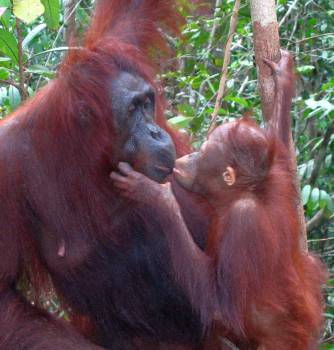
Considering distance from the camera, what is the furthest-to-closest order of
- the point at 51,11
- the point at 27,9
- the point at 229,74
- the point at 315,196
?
the point at 229,74 → the point at 315,196 → the point at 51,11 → the point at 27,9

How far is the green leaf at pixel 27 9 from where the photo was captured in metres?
3.60

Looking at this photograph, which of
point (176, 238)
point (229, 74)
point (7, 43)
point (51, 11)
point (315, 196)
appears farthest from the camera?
point (229, 74)

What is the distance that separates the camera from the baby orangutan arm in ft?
12.1

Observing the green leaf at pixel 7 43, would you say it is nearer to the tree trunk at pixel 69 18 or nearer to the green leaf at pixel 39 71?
the green leaf at pixel 39 71

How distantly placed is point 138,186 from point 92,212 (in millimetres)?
392

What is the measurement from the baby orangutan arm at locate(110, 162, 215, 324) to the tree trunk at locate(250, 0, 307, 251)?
658 millimetres

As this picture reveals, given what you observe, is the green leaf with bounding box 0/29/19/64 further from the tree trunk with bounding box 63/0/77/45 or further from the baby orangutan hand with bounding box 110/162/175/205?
the baby orangutan hand with bounding box 110/162/175/205

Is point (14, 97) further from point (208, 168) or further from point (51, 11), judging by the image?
point (208, 168)

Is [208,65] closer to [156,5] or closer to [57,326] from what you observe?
[156,5]

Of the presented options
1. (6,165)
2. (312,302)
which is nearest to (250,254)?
(312,302)

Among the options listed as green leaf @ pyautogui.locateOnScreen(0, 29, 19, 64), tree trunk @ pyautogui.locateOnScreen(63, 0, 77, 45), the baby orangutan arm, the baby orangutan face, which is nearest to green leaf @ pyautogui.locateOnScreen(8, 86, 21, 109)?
green leaf @ pyautogui.locateOnScreen(0, 29, 19, 64)

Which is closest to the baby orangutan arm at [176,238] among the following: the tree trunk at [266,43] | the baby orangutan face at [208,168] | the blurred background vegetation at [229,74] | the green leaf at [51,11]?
the baby orangutan face at [208,168]

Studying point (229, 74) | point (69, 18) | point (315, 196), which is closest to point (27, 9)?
point (69, 18)

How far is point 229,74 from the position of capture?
247 inches
